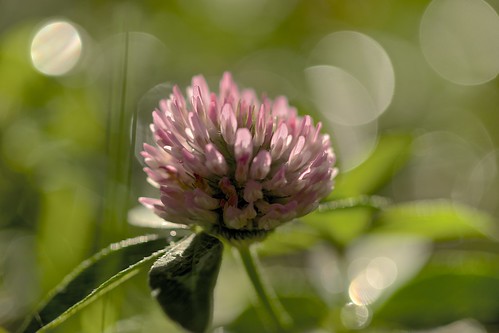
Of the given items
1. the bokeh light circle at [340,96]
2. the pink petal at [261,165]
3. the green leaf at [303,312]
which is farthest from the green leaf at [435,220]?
the bokeh light circle at [340,96]

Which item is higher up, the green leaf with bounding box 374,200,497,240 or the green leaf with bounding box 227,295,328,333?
the green leaf with bounding box 374,200,497,240

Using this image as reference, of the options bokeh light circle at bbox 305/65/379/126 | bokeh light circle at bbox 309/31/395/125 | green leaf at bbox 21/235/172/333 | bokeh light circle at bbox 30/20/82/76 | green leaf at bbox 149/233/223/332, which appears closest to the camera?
green leaf at bbox 149/233/223/332

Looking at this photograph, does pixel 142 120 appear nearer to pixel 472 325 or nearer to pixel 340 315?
pixel 340 315

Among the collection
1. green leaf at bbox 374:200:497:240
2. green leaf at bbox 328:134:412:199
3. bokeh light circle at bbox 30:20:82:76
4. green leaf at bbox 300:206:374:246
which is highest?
bokeh light circle at bbox 30:20:82:76

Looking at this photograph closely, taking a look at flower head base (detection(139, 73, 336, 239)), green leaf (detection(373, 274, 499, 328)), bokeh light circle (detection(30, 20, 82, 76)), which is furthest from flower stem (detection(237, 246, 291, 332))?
bokeh light circle (detection(30, 20, 82, 76))

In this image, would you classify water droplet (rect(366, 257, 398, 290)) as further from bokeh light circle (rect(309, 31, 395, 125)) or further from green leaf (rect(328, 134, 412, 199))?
bokeh light circle (rect(309, 31, 395, 125))

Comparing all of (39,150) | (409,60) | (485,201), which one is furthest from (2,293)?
(409,60)

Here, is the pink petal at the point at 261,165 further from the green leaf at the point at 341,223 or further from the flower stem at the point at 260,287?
the green leaf at the point at 341,223

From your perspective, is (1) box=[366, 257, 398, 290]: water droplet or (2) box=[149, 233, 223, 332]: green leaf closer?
(2) box=[149, 233, 223, 332]: green leaf
